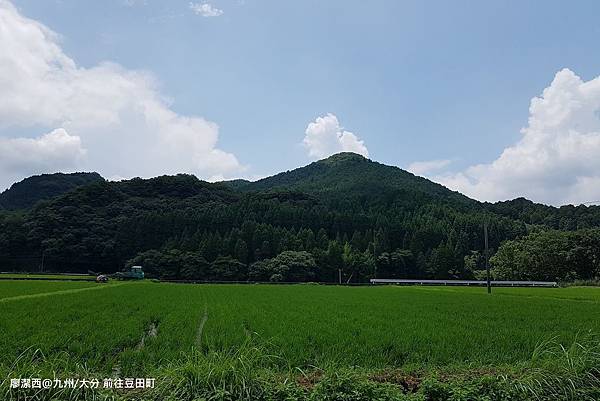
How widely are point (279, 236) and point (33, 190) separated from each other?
81295mm

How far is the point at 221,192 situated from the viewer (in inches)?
4587

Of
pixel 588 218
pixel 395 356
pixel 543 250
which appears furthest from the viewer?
pixel 588 218

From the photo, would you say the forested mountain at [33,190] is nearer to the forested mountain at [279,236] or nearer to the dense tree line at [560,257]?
the forested mountain at [279,236]

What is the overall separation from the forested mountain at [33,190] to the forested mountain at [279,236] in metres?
29.8

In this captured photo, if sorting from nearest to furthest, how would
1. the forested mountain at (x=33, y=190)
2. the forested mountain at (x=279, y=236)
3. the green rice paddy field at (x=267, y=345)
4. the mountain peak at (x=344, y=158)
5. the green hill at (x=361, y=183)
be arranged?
1. the green rice paddy field at (x=267, y=345)
2. the forested mountain at (x=279, y=236)
3. the green hill at (x=361, y=183)
4. the forested mountain at (x=33, y=190)
5. the mountain peak at (x=344, y=158)

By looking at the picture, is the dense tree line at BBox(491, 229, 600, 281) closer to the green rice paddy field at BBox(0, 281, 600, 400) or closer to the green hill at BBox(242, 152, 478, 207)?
the green hill at BBox(242, 152, 478, 207)

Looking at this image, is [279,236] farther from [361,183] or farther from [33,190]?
[33,190]

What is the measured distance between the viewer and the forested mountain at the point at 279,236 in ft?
233

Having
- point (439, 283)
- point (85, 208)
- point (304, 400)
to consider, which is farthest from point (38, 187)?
point (304, 400)

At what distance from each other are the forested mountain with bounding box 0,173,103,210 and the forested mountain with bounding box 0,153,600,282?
29.8m

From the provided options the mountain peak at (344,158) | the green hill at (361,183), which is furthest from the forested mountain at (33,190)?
the mountain peak at (344,158)

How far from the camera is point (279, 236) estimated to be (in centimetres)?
8006

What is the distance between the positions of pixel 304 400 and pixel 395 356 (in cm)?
436

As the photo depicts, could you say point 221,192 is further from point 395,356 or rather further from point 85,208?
point 395,356
